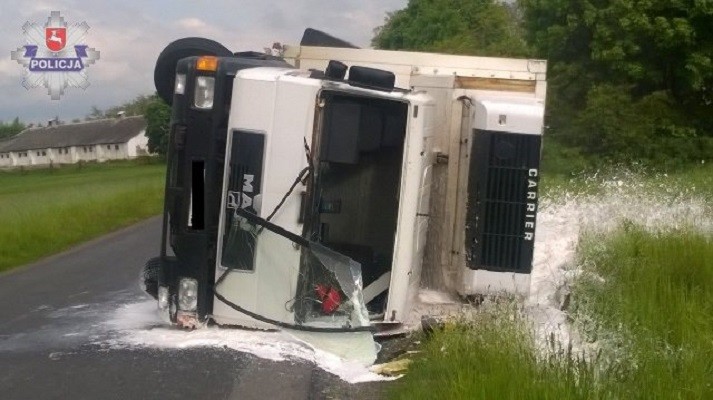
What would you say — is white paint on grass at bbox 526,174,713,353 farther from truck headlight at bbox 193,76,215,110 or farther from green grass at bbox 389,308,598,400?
truck headlight at bbox 193,76,215,110

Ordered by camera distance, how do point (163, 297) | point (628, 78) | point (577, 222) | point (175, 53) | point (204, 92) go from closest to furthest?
point (204, 92)
point (163, 297)
point (175, 53)
point (577, 222)
point (628, 78)

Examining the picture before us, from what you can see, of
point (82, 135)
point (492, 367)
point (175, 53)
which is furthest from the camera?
point (82, 135)

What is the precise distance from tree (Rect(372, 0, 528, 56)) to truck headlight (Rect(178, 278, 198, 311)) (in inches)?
1503

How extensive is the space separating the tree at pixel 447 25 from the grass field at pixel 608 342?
36357 millimetres

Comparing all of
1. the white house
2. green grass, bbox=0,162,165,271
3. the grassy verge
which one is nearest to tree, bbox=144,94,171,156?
the white house

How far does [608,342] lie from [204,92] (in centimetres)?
337

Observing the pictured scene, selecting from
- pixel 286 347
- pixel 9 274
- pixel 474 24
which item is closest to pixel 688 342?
pixel 286 347

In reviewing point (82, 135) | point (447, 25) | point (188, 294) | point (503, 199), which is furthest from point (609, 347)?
point (82, 135)

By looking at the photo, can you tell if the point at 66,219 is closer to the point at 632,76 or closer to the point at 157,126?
the point at 632,76

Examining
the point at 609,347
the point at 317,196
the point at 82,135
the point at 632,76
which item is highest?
the point at 82,135

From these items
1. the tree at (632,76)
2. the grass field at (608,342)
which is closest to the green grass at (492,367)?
the grass field at (608,342)

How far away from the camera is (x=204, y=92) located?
24.7 feet

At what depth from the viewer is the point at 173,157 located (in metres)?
7.64

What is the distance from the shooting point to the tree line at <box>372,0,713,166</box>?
2728 centimetres
